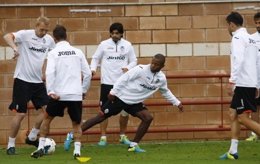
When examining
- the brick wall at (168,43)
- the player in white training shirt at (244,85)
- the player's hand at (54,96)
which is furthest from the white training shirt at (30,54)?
the player in white training shirt at (244,85)

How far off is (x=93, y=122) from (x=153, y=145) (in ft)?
4.86

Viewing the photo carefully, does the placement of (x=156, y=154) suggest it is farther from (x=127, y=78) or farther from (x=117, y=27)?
(x=117, y=27)

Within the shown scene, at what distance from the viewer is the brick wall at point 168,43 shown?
Answer: 14.8m

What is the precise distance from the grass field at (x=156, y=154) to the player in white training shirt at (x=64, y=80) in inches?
16.5

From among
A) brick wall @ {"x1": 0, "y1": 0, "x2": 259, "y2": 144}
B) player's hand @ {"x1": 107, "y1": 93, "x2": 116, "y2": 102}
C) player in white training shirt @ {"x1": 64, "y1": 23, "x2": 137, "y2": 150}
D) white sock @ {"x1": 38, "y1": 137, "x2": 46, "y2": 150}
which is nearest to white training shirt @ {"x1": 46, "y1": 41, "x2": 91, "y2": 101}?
white sock @ {"x1": 38, "y1": 137, "x2": 46, "y2": 150}

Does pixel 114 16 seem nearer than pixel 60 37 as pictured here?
No

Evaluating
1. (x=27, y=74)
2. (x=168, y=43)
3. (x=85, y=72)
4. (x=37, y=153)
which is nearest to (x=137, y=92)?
(x=85, y=72)

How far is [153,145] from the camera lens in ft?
46.3

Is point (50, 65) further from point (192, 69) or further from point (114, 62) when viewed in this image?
point (192, 69)

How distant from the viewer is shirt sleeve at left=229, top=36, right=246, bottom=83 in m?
11.1

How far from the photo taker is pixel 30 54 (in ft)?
41.8

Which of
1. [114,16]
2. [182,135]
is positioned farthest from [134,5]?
[182,135]

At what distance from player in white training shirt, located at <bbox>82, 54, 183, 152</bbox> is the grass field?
51 centimetres

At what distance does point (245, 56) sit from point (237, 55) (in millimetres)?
319
